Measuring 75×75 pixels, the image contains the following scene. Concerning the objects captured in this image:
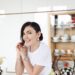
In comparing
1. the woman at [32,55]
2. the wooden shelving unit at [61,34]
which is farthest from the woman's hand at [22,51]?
the wooden shelving unit at [61,34]

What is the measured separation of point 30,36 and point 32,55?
20cm

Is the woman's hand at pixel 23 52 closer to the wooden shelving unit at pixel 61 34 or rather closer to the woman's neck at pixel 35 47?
the woman's neck at pixel 35 47

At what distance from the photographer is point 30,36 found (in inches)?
→ 70.0

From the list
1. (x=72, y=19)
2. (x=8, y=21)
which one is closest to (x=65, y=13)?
(x=72, y=19)

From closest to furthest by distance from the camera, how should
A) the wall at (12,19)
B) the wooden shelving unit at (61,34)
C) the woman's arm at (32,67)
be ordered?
the woman's arm at (32,67), the wooden shelving unit at (61,34), the wall at (12,19)

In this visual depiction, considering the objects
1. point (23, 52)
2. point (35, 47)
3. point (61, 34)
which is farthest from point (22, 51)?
point (61, 34)

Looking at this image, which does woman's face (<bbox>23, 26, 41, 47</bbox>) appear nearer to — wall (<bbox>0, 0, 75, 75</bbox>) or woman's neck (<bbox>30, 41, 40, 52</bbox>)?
woman's neck (<bbox>30, 41, 40, 52</bbox>)

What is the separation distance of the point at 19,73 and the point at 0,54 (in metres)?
1.01

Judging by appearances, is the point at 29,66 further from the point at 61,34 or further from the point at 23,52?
the point at 61,34

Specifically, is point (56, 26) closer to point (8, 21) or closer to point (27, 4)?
point (27, 4)

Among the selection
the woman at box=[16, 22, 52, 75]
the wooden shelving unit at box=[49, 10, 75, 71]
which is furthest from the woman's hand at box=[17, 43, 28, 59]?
the wooden shelving unit at box=[49, 10, 75, 71]

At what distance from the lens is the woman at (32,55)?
5.27ft

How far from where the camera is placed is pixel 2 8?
2629 millimetres

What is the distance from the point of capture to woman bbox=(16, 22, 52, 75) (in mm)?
1607
